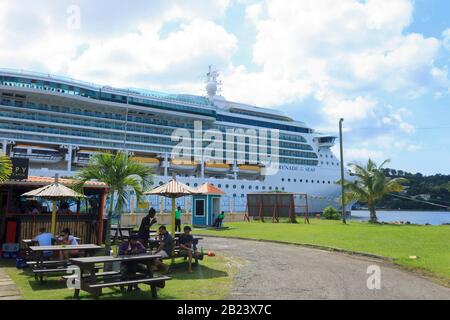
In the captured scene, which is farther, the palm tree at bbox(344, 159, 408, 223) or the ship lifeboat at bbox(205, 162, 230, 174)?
the ship lifeboat at bbox(205, 162, 230, 174)

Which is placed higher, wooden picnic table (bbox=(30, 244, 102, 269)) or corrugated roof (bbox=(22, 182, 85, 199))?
corrugated roof (bbox=(22, 182, 85, 199))

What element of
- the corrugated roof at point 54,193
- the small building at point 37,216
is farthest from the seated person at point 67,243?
the small building at point 37,216

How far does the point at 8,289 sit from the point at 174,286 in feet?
9.68

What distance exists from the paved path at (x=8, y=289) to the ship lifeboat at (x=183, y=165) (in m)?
35.5

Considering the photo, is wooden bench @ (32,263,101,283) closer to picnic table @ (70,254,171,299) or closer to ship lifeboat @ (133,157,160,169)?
picnic table @ (70,254,171,299)

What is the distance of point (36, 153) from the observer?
37.5m

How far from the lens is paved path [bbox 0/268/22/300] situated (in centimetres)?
651

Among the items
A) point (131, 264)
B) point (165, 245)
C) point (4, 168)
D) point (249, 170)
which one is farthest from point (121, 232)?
point (249, 170)

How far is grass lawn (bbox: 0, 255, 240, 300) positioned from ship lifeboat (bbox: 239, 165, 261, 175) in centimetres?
3806

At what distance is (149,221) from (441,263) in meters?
7.49

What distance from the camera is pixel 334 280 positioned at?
806 cm

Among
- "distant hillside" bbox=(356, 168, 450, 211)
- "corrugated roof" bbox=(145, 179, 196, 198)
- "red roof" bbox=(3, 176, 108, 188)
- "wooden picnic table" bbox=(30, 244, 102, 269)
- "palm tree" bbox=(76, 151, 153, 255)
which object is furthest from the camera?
"distant hillside" bbox=(356, 168, 450, 211)

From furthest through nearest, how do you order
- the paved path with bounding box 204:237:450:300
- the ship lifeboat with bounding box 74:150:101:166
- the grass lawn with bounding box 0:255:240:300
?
1. the ship lifeboat with bounding box 74:150:101:166
2. the paved path with bounding box 204:237:450:300
3. the grass lawn with bounding box 0:255:240:300

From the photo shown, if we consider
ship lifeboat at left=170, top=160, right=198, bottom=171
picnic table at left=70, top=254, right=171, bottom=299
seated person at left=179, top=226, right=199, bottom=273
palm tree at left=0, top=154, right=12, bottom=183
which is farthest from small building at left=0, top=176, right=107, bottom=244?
ship lifeboat at left=170, top=160, right=198, bottom=171
